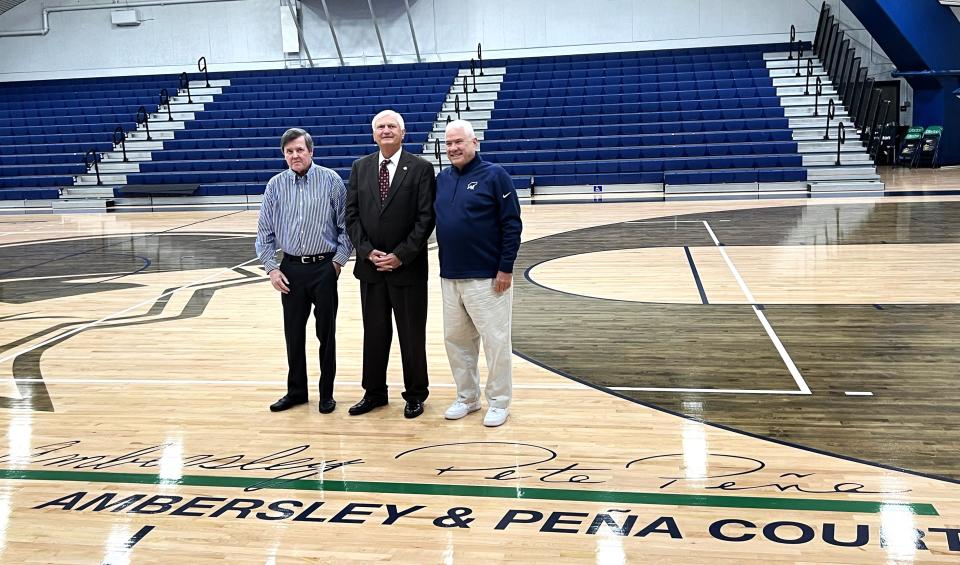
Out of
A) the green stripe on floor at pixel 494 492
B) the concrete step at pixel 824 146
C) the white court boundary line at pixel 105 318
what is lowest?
→ the green stripe on floor at pixel 494 492

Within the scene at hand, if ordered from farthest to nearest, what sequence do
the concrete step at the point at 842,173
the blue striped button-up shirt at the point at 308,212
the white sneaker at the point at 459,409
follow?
the concrete step at the point at 842,173, the blue striped button-up shirt at the point at 308,212, the white sneaker at the point at 459,409

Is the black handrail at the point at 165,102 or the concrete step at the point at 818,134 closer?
the concrete step at the point at 818,134

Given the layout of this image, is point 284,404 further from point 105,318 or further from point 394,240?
point 105,318

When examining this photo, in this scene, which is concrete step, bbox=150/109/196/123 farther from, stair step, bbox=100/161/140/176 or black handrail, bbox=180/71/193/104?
stair step, bbox=100/161/140/176

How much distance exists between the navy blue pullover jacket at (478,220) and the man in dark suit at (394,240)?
17 cm

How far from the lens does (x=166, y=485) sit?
368cm

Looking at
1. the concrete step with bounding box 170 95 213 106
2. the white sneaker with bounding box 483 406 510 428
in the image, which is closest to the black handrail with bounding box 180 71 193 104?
the concrete step with bounding box 170 95 213 106

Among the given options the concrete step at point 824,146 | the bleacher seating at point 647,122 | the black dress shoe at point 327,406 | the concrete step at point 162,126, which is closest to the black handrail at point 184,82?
the concrete step at point 162,126

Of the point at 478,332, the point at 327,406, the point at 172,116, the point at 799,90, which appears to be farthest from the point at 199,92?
the point at 478,332

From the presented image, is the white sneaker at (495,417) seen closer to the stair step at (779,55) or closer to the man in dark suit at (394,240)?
the man in dark suit at (394,240)

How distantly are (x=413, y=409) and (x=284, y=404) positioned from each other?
2.28 ft

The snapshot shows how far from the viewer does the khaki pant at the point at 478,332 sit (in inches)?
167

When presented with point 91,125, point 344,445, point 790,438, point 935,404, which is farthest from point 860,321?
point 91,125

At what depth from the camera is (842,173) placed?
1666cm
